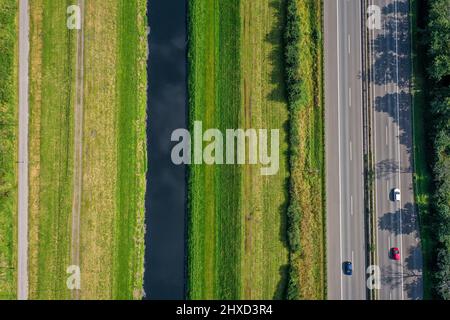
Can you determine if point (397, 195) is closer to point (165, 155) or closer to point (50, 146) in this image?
point (165, 155)

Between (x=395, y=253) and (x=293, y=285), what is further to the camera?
(x=395, y=253)

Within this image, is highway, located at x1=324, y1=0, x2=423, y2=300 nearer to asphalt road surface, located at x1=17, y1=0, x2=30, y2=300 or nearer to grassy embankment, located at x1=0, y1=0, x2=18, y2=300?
asphalt road surface, located at x1=17, y1=0, x2=30, y2=300

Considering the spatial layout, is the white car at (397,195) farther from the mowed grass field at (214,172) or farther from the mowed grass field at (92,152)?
the mowed grass field at (92,152)

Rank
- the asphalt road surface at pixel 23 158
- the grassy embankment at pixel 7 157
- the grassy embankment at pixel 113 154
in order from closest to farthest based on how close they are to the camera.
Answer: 1. the grassy embankment at pixel 7 157
2. the asphalt road surface at pixel 23 158
3. the grassy embankment at pixel 113 154

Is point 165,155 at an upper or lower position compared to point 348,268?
upper

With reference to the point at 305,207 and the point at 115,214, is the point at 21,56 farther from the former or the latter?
the point at 305,207

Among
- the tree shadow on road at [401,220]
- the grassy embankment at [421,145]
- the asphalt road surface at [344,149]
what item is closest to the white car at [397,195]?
the tree shadow on road at [401,220]

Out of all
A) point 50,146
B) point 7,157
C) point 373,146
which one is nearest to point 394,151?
point 373,146
